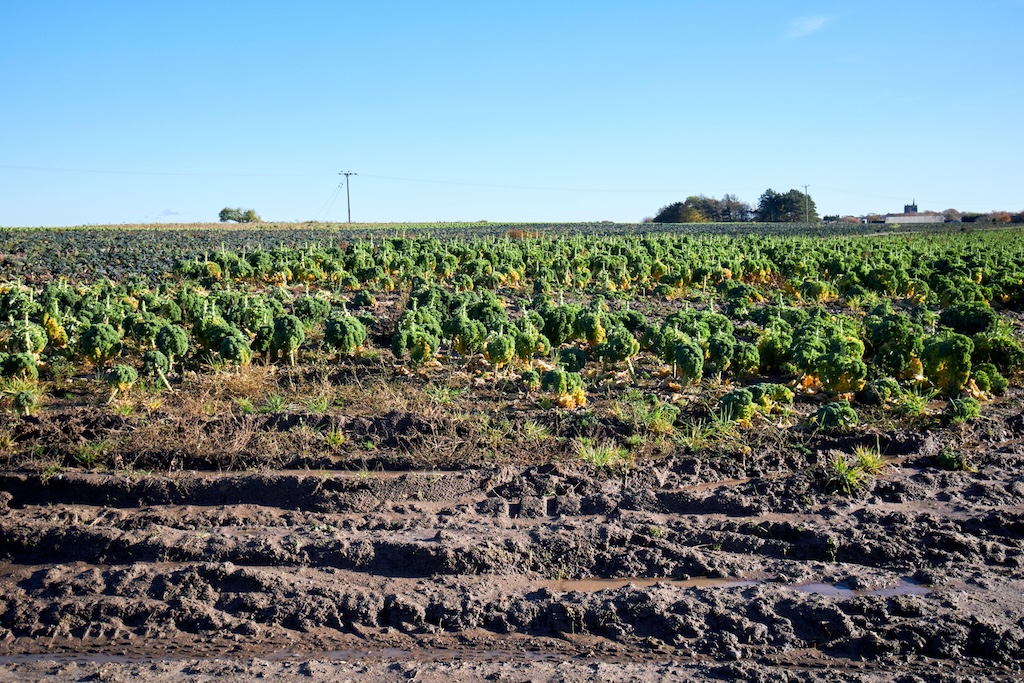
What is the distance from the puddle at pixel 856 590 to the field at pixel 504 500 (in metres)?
0.02

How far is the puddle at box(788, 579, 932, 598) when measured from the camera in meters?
4.65

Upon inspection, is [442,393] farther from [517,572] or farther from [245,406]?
[517,572]

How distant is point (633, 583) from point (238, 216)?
72755mm

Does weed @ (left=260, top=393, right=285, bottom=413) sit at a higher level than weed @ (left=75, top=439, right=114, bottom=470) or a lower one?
higher

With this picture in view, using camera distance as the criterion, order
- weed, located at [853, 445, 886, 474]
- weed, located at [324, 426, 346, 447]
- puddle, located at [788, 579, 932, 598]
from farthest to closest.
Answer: weed, located at [324, 426, 346, 447] < weed, located at [853, 445, 886, 474] < puddle, located at [788, 579, 932, 598]

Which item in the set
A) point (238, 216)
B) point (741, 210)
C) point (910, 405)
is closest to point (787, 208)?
point (741, 210)

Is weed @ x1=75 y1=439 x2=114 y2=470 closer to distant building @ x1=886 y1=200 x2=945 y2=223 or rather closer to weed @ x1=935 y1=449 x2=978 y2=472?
weed @ x1=935 y1=449 x2=978 y2=472

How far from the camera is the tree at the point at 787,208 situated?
87.9 meters

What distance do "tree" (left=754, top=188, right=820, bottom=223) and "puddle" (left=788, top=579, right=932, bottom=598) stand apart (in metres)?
87.5

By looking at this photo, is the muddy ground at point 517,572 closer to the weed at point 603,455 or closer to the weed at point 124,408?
the weed at point 603,455

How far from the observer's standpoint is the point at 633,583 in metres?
4.87

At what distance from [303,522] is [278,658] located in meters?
1.63

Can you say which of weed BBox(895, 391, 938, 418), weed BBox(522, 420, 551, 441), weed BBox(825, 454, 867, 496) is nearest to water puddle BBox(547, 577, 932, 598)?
weed BBox(825, 454, 867, 496)

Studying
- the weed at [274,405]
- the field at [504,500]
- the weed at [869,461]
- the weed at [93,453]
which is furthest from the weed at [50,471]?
the weed at [869,461]
